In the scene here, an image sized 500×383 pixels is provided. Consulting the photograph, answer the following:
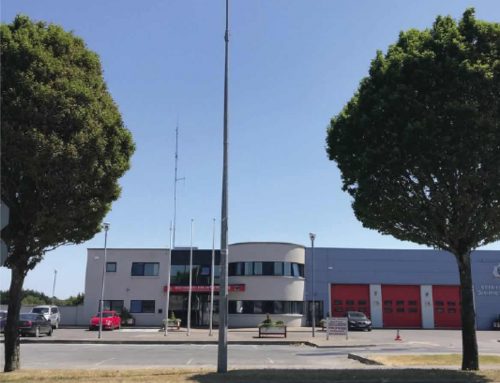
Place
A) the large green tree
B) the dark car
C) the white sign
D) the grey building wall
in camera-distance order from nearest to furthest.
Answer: the large green tree
the dark car
the grey building wall
the white sign

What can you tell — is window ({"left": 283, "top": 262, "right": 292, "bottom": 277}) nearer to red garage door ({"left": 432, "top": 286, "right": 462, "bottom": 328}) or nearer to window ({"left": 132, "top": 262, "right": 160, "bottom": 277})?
window ({"left": 132, "top": 262, "right": 160, "bottom": 277})

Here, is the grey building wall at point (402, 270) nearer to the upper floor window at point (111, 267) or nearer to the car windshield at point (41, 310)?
the upper floor window at point (111, 267)

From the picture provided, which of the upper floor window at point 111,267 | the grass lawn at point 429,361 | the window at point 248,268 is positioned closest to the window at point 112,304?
the upper floor window at point 111,267

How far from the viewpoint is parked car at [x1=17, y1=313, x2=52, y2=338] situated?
1304 inches

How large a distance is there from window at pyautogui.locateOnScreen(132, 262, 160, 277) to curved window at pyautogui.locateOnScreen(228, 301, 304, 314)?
813 cm

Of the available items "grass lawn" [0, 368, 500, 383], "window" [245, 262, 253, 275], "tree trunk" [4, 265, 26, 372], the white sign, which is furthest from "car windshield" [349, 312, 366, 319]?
"tree trunk" [4, 265, 26, 372]

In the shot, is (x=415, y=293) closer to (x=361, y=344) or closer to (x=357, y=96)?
(x=361, y=344)

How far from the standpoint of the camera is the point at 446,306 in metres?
51.8

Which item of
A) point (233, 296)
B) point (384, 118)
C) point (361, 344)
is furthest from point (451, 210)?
point (233, 296)

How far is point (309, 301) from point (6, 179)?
134ft

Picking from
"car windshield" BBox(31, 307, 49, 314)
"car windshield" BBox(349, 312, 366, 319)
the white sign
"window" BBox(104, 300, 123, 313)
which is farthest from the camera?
the white sign

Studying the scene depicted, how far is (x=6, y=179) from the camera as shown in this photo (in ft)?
43.3

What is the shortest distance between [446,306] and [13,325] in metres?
45.8

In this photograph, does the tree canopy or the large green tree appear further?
the large green tree
